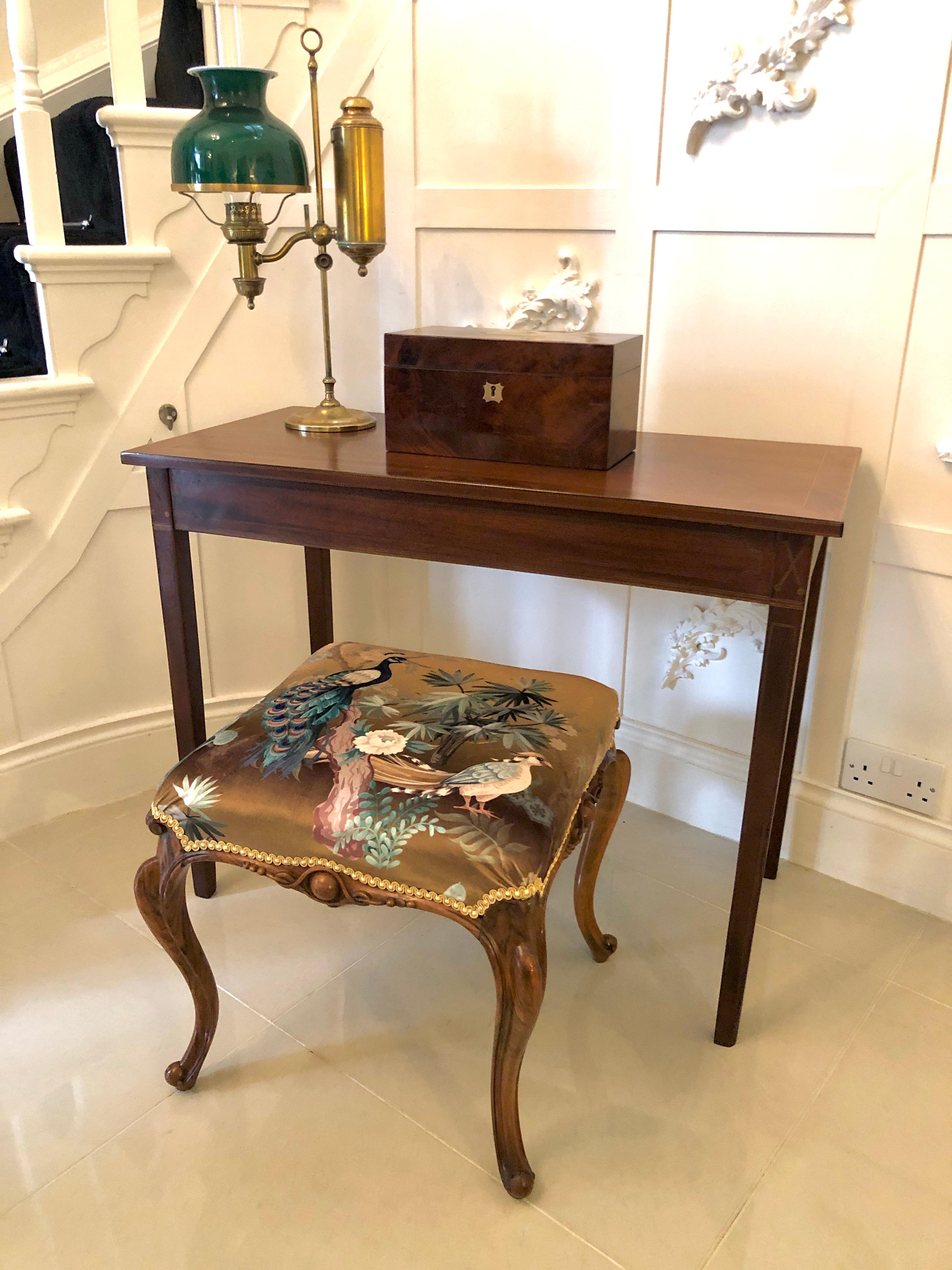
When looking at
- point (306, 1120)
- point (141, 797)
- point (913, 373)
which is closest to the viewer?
point (306, 1120)

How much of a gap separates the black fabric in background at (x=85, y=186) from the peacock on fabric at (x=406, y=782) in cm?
92

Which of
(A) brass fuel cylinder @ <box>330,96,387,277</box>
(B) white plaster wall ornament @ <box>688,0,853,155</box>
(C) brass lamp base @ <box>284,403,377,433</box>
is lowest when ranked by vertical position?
(C) brass lamp base @ <box>284,403,377,433</box>

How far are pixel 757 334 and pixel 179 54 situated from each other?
1.10m

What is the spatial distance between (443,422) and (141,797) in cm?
100

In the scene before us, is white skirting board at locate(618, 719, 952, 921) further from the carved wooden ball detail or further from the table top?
the carved wooden ball detail

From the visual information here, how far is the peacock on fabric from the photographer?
0.89m

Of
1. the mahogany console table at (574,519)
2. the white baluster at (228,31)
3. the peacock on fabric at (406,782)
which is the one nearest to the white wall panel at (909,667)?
the mahogany console table at (574,519)

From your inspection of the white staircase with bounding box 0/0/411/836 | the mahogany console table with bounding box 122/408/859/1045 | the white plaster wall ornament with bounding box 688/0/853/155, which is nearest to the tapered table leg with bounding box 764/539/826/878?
the mahogany console table with bounding box 122/408/859/1045

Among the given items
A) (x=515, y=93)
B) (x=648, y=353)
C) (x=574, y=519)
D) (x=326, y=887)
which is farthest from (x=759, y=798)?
(x=515, y=93)

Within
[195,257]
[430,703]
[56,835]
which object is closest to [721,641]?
[430,703]

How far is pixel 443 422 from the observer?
3.88ft

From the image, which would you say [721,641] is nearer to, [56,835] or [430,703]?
[430,703]

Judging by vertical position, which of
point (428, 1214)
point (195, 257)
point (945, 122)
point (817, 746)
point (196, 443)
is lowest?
point (428, 1214)

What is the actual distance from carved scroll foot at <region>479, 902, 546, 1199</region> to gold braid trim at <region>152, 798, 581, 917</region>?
1cm
